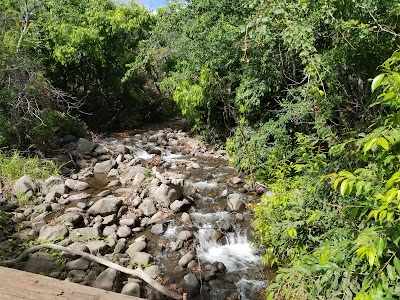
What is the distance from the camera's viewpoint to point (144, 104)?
15.0 meters

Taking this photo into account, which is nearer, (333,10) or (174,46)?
(333,10)

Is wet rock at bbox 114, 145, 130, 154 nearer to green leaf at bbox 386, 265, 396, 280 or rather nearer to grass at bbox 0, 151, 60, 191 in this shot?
grass at bbox 0, 151, 60, 191

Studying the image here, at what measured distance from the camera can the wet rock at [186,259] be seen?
5.10m

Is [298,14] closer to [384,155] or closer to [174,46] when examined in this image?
[384,155]

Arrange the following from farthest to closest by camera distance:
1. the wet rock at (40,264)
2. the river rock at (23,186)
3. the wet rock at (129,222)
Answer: the river rock at (23,186) → the wet rock at (129,222) → the wet rock at (40,264)

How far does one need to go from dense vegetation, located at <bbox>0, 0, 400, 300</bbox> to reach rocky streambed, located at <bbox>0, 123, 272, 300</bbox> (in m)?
0.80

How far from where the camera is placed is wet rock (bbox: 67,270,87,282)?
462 centimetres

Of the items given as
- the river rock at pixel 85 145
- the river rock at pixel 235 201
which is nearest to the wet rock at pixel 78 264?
the river rock at pixel 235 201

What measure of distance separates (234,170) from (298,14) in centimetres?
561

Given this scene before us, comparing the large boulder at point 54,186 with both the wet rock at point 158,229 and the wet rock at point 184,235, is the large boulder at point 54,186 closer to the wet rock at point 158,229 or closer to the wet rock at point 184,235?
the wet rock at point 158,229

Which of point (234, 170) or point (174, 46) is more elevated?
point (174, 46)

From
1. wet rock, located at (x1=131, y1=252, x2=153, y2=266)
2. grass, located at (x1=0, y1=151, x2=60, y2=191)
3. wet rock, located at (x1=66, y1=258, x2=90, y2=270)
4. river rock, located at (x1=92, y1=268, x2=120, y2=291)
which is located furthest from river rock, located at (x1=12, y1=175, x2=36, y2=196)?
river rock, located at (x1=92, y1=268, x2=120, y2=291)

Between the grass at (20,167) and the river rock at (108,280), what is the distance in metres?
3.70

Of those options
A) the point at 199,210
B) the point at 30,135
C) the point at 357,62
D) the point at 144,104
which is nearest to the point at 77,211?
the point at 199,210
